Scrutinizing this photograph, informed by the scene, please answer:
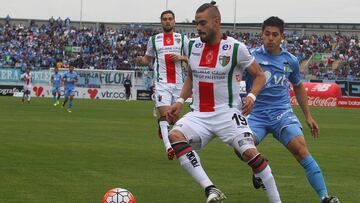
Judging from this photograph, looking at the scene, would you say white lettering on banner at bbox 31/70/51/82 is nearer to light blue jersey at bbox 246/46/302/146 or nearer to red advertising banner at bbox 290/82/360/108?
red advertising banner at bbox 290/82/360/108

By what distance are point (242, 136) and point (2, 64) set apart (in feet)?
195

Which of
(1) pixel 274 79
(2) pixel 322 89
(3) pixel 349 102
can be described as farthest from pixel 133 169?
(3) pixel 349 102

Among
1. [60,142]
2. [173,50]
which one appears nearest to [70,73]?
[60,142]

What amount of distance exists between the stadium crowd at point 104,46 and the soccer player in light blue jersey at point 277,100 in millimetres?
54903

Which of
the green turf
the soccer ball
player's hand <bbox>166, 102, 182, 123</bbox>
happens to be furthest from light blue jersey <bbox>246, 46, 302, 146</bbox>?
the soccer ball

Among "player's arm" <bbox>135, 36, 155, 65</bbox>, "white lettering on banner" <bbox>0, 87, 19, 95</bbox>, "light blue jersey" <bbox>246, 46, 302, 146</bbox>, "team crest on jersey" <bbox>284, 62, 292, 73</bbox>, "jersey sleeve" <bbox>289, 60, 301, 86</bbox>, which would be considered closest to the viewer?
"light blue jersey" <bbox>246, 46, 302, 146</bbox>

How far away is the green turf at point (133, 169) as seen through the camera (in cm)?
1052

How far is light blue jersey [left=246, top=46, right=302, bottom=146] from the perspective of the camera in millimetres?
10227

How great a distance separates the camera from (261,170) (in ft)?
28.9

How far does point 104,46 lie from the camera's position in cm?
7250

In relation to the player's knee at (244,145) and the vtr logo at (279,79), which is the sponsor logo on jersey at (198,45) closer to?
the player's knee at (244,145)

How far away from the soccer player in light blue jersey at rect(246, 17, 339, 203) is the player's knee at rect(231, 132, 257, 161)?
1.26 meters

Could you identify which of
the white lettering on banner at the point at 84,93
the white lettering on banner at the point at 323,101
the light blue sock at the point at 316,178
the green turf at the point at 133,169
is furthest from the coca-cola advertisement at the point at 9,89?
the light blue sock at the point at 316,178

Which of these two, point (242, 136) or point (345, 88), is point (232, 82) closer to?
point (242, 136)
